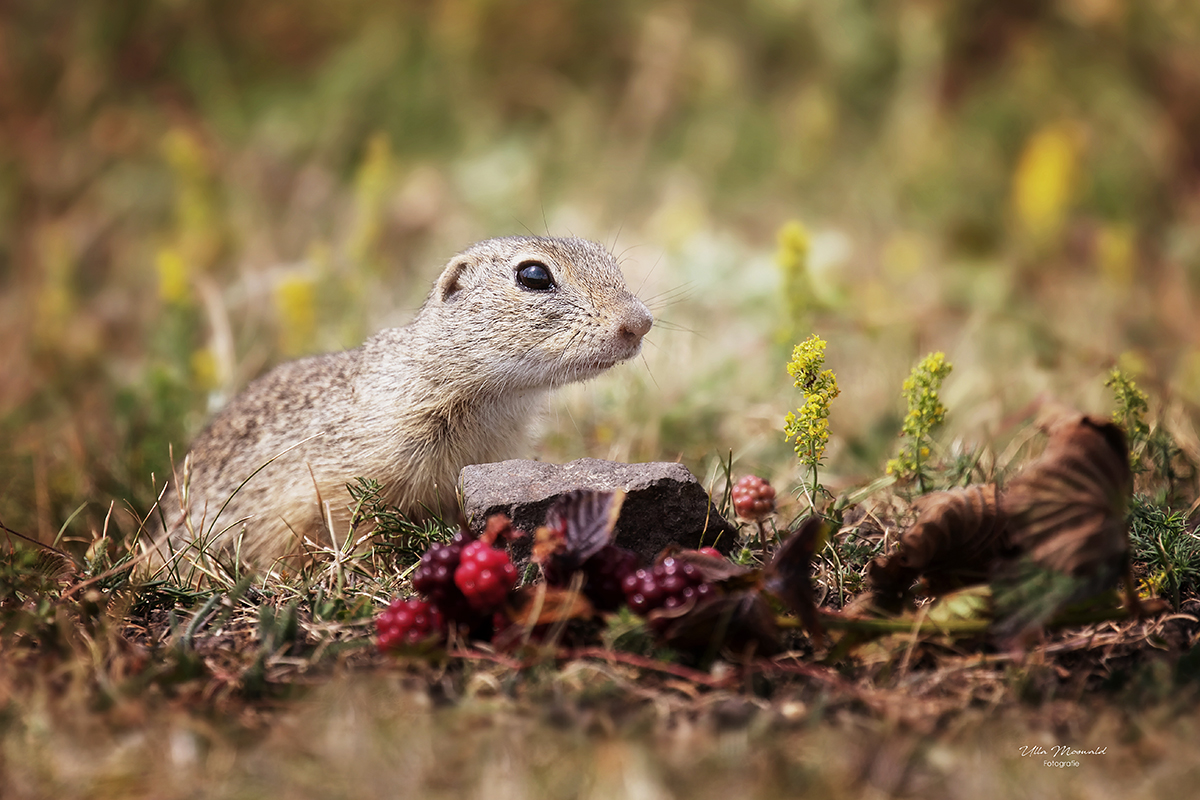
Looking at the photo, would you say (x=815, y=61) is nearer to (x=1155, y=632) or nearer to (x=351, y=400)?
(x=351, y=400)

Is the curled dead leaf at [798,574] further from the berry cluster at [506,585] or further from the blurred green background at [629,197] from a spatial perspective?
the blurred green background at [629,197]

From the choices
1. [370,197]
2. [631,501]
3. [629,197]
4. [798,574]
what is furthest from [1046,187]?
[798,574]

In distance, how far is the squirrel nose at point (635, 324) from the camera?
4.11m

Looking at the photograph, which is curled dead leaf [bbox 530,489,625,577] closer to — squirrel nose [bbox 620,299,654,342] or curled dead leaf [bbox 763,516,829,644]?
curled dead leaf [bbox 763,516,829,644]

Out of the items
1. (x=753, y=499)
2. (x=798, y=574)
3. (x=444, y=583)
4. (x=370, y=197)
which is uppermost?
(x=370, y=197)

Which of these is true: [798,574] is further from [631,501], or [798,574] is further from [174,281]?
[174,281]

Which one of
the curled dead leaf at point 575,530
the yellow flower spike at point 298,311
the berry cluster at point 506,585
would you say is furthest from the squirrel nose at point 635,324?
the yellow flower spike at point 298,311

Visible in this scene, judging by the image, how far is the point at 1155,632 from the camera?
9.62ft

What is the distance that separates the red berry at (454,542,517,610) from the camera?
2.75 meters

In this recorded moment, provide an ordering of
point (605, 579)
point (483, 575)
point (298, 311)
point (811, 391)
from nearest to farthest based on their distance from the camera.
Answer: point (483, 575)
point (605, 579)
point (811, 391)
point (298, 311)

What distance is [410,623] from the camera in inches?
111

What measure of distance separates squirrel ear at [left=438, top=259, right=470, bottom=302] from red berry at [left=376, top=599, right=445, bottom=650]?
6.75ft

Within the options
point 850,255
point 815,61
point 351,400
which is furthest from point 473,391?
point 815,61

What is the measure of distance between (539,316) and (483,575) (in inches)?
67.3
